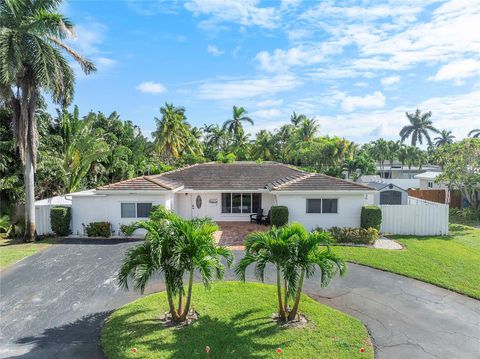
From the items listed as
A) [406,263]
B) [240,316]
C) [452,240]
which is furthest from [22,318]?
[452,240]

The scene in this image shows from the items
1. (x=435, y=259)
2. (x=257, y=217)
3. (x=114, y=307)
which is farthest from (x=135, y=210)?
(x=435, y=259)

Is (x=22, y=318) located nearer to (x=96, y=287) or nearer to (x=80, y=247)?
(x=96, y=287)

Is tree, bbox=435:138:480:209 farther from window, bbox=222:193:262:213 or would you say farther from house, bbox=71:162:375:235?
window, bbox=222:193:262:213

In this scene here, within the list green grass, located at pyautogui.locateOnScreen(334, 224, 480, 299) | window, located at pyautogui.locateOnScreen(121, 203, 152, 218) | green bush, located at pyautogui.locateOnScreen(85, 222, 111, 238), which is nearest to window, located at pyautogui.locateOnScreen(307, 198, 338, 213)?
green grass, located at pyautogui.locateOnScreen(334, 224, 480, 299)

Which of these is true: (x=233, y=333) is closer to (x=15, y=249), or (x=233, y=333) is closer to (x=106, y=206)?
(x=106, y=206)

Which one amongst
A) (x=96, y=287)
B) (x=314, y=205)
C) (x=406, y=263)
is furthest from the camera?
(x=314, y=205)

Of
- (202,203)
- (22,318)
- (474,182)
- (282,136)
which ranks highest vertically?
(282,136)
